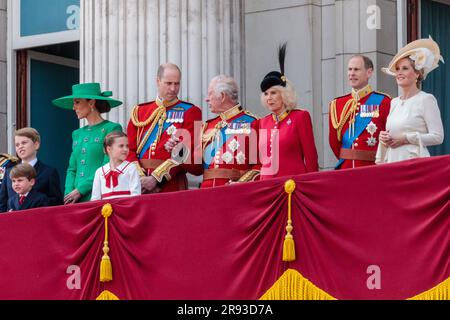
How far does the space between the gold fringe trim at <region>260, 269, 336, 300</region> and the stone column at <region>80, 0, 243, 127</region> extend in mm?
3743

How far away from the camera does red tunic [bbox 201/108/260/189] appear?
14266mm

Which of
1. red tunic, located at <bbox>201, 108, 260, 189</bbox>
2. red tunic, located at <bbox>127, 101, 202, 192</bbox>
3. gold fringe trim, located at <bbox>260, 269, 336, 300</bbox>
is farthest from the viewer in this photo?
red tunic, located at <bbox>127, 101, 202, 192</bbox>

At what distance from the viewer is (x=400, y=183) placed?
12.0 metres

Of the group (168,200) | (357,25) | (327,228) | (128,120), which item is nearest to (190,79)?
(128,120)

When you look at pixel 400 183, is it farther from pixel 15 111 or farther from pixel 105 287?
pixel 15 111

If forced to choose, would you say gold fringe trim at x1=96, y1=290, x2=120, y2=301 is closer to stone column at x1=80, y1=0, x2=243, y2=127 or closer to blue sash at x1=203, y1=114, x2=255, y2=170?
blue sash at x1=203, y1=114, x2=255, y2=170

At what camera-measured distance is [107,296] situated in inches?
546

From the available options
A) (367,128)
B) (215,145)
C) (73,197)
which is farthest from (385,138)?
(73,197)

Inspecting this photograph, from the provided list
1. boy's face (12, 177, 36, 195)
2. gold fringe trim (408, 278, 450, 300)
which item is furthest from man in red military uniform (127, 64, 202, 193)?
gold fringe trim (408, 278, 450, 300)

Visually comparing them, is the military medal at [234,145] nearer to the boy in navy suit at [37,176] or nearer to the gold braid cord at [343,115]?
the gold braid cord at [343,115]

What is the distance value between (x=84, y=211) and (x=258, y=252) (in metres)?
1.87

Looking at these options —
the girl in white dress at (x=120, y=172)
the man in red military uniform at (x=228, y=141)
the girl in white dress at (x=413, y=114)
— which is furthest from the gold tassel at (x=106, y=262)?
the girl in white dress at (x=413, y=114)

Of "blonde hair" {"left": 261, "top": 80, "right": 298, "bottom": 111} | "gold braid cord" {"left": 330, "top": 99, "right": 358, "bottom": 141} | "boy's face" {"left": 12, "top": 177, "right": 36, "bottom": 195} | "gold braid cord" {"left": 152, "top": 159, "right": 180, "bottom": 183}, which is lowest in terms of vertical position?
"boy's face" {"left": 12, "top": 177, "right": 36, "bottom": 195}

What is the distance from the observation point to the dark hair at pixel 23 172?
49.3ft
